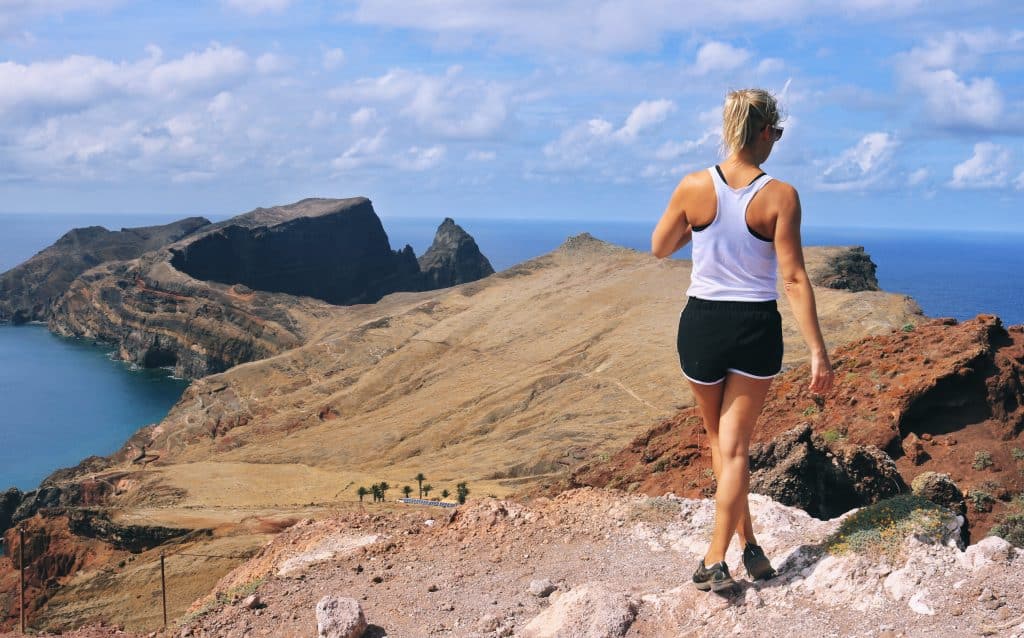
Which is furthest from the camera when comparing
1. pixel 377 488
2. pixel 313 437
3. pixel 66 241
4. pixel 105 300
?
pixel 66 241

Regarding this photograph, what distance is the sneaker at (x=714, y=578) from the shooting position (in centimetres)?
540

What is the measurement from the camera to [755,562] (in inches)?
219

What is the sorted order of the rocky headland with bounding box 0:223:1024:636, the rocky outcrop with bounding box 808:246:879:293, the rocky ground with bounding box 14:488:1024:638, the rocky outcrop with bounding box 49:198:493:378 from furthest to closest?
the rocky outcrop with bounding box 49:198:493:378
the rocky outcrop with bounding box 808:246:879:293
the rocky headland with bounding box 0:223:1024:636
the rocky ground with bounding box 14:488:1024:638

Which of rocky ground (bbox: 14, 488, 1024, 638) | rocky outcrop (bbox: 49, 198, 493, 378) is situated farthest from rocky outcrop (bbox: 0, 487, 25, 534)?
rocky outcrop (bbox: 49, 198, 493, 378)

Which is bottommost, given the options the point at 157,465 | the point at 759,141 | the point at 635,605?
the point at 157,465

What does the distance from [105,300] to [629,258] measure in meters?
69.8

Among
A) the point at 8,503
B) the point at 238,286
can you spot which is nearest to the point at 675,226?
the point at 8,503

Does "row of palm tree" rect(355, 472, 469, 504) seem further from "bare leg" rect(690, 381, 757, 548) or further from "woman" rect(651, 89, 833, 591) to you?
"woman" rect(651, 89, 833, 591)

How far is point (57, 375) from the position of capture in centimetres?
8700

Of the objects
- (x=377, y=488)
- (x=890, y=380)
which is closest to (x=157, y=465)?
(x=377, y=488)

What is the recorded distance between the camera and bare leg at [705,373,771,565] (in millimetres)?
5129

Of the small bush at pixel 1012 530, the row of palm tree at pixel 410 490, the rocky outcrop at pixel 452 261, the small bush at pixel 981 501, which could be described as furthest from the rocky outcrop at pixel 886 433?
the rocky outcrop at pixel 452 261

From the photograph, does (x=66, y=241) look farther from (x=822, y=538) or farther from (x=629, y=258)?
(x=822, y=538)

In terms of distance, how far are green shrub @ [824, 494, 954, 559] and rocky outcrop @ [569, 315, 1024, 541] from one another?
187 cm
